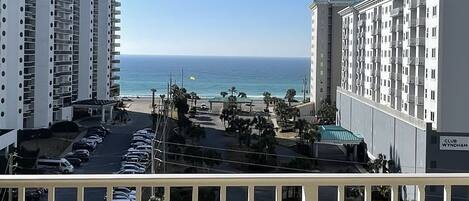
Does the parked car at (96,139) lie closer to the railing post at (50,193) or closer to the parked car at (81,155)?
the parked car at (81,155)

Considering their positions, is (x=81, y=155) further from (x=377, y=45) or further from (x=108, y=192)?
(x=108, y=192)

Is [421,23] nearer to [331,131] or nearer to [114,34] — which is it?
[331,131]

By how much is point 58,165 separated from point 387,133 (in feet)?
34.5

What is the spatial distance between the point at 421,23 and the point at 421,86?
1888 mm

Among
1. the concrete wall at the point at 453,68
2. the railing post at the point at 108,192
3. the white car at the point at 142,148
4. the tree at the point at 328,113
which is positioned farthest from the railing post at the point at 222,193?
the tree at the point at 328,113

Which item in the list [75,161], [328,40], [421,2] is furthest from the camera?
[328,40]

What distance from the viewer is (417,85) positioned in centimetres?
1891

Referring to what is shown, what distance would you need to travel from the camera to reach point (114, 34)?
4244 centimetres

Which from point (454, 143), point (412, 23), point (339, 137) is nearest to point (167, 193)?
point (454, 143)

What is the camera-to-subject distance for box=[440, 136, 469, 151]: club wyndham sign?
16.4 m

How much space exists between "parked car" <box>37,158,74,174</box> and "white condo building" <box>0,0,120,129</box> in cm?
512

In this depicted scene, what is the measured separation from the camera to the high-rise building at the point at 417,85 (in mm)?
16703

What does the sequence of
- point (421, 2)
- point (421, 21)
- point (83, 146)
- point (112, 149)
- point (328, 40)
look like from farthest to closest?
point (328, 40)
point (112, 149)
point (83, 146)
point (421, 2)
point (421, 21)

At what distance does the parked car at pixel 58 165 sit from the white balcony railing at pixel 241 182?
1747cm
